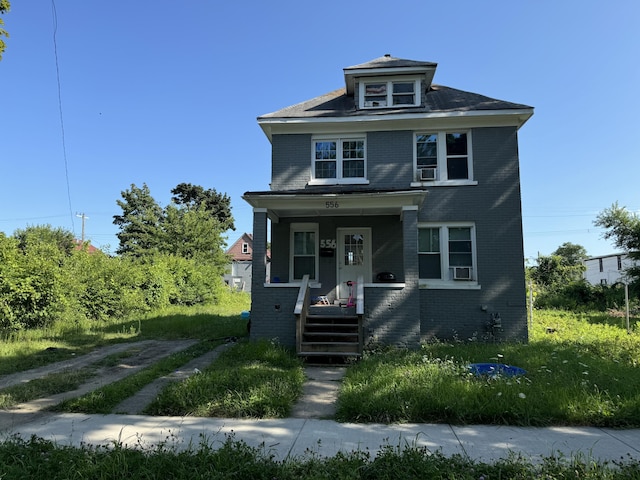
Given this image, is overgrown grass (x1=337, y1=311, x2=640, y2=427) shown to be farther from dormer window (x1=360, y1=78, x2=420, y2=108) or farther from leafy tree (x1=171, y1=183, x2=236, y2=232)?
leafy tree (x1=171, y1=183, x2=236, y2=232)

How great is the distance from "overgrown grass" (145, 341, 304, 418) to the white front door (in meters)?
5.10

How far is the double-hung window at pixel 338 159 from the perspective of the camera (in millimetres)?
12047

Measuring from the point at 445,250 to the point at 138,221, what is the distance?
33.2 meters

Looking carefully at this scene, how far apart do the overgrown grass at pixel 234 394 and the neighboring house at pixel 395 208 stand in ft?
11.5

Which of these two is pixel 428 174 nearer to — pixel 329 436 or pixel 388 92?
pixel 388 92

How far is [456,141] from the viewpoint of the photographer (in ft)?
38.7

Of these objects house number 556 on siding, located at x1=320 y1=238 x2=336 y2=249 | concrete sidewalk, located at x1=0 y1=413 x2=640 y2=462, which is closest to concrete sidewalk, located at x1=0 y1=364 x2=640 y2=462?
concrete sidewalk, located at x1=0 y1=413 x2=640 y2=462

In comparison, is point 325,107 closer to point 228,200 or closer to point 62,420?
point 62,420

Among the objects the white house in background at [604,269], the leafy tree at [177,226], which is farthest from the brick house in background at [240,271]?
the white house in background at [604,269]

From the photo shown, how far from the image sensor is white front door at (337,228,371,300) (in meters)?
11.7

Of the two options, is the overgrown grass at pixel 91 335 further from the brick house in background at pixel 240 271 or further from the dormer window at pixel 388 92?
the brick house in background at pixel 240 271

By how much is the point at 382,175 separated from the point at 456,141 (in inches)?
96.9

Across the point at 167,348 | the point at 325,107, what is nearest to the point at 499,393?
the point at 167,348

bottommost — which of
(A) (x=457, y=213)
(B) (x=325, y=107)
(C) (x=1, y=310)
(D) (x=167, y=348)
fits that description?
(D) (x=167, y=348)
